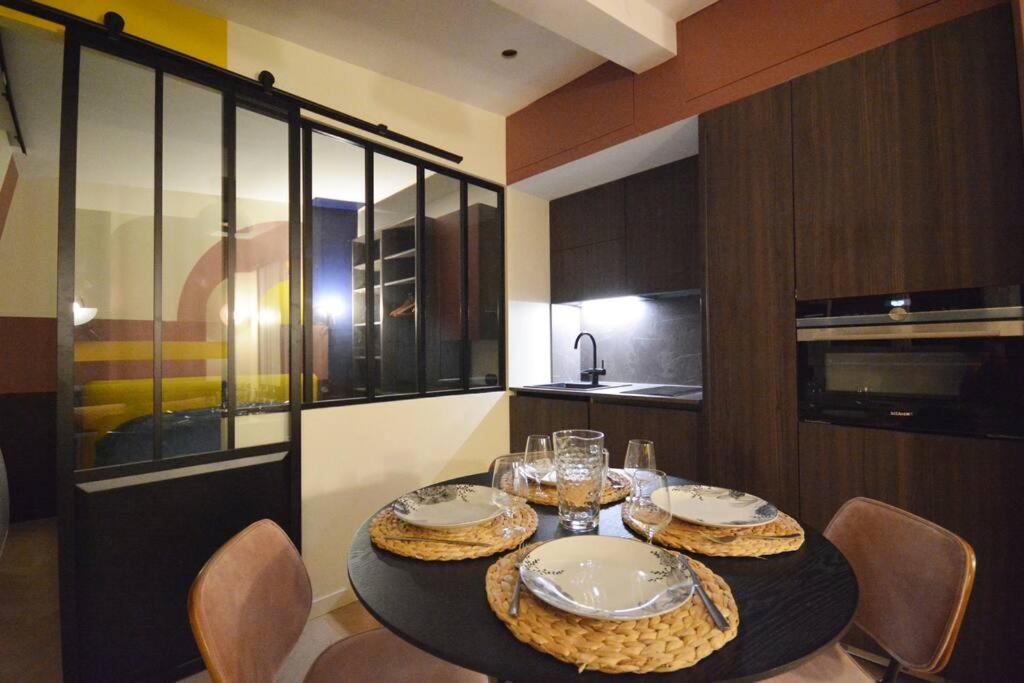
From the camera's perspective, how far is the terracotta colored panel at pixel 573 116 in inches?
98.7

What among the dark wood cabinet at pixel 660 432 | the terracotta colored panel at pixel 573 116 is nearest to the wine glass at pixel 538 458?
the dark wood cabinet at pixel 660 432

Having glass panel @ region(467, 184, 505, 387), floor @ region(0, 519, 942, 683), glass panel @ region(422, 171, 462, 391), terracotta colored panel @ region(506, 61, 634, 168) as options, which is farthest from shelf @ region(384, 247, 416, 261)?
floor @ region(0, 519, 942, 683)

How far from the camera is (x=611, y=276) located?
3.08 metres

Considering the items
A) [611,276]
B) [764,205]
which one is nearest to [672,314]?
[611,276]

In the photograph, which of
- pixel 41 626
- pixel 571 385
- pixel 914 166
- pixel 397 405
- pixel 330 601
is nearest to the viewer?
pixel 914 166

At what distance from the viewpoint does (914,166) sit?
159cm

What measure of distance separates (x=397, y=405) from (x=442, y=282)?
101 centimetres

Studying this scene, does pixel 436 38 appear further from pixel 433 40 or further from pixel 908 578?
pixel 908 578

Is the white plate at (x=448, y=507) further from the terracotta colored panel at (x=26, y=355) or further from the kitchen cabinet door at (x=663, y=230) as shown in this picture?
the terracotta colored panel at (x=26, y=355)

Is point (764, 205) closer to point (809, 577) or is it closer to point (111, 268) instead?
point (809, 577)

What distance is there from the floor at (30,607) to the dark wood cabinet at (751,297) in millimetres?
3016

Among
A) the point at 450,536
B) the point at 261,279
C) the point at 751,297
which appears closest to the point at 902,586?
the point at 450,536

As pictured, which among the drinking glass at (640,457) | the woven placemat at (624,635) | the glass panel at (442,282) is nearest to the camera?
the woven placemat at (624,635)

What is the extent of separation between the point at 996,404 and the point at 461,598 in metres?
1.86
